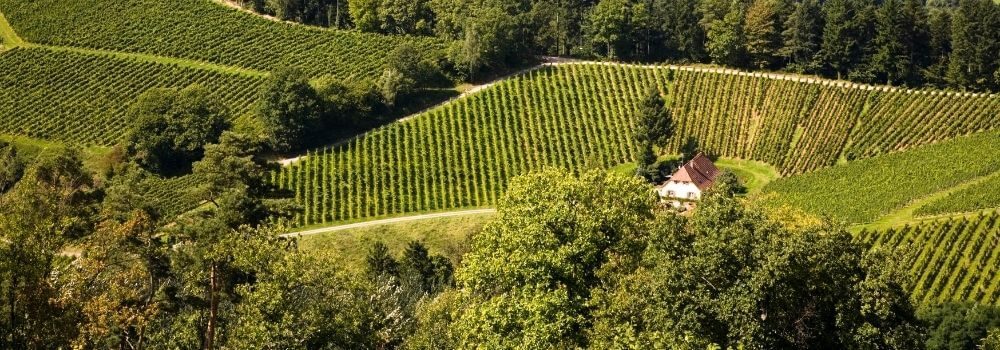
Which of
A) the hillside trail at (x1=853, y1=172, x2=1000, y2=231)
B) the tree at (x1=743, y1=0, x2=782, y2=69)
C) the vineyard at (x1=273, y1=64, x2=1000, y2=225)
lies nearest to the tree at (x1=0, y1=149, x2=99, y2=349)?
the vineyard at (x1=273, y1=64, x2=1000, y2=225)

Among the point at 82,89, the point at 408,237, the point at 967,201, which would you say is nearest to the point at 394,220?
the point at 408,237

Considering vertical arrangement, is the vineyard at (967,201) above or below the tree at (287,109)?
below

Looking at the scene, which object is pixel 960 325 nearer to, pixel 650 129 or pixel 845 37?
pixel 650 129

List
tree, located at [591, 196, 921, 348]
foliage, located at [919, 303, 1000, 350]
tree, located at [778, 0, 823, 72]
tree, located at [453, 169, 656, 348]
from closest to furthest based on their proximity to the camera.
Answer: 1. tree, located at [591, 196, 921, 348]
2. tree, located at [453, 169, 656, 348]
3. foliage, located at [919, 303, 1000, 350]
4. tree, located at [778, 0, 823, 72]

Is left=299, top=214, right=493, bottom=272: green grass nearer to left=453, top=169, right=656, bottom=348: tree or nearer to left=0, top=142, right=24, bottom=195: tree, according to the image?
left=0, top=142, right=24, bottom=195: tree

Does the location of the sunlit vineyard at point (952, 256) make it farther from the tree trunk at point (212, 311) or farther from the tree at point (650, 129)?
the tree trunk at point (212, 311)

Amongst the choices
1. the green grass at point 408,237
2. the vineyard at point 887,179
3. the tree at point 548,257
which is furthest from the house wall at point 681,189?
the tree at point 548,257
